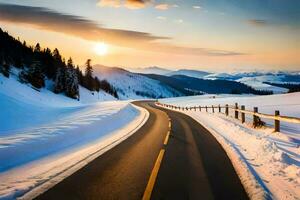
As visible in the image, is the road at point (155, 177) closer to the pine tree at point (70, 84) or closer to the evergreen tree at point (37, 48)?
the pine tree at point (70, 84)

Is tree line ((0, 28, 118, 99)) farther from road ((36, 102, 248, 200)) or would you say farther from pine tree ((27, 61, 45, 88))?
road ((36, 102, 248, 200))

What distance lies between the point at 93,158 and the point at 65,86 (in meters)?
81.9

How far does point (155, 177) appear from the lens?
27.0 feet

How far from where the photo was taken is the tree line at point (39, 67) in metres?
82.1

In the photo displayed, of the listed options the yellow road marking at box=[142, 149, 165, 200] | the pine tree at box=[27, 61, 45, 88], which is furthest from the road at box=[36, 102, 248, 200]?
the pine tree at box=[27, 61, 45, 88]

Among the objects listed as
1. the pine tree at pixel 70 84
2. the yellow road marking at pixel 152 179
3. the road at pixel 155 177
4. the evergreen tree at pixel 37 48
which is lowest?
the road at pixel 155 177

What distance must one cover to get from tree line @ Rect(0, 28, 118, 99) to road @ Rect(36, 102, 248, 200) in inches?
2578

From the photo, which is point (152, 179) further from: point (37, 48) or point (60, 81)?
point (37, 48)

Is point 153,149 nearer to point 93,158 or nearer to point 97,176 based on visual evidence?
point 93,158

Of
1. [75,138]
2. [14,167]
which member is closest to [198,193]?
[14,167]

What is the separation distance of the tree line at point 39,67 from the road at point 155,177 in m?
65.5

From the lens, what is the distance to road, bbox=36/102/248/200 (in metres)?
6.83

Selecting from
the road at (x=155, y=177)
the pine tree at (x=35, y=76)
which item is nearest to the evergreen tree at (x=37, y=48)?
the pine tree at (x=35, y=76)

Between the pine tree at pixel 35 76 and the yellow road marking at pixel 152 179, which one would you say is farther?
the pine tree at pixel 35 76
